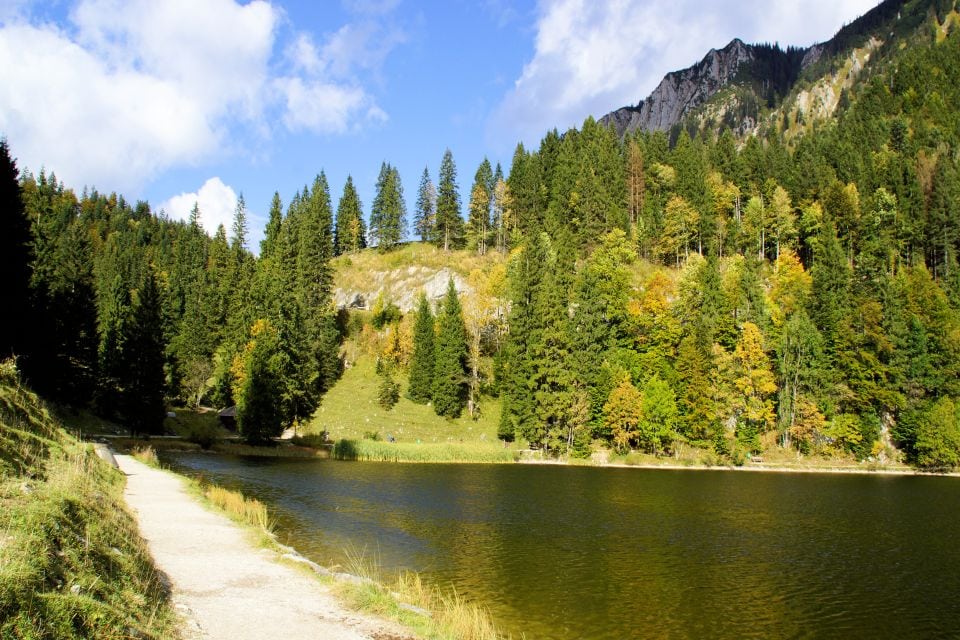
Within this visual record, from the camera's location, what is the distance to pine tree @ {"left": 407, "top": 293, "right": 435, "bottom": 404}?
84688mm

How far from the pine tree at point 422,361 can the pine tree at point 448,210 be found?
3111cm

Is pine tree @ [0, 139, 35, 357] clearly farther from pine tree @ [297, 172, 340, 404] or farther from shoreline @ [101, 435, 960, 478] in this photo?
pine tree @ [297, 172, 340, 404]

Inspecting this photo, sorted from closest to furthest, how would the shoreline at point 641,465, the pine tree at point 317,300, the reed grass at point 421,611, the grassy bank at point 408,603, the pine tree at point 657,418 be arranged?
the reed grass at point 421,611 < the grassy bank at point 408,603 < the shoreline at point 641,465 < the pine tree at point 657,418 < the pine tree at point 317,300

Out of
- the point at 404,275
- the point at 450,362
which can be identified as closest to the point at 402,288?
the point at 404,275

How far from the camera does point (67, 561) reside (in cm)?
999

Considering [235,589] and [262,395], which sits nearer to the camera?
[235,589]

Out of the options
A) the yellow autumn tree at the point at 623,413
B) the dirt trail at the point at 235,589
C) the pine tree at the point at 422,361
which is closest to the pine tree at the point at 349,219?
the pine tree at the point at 422,361

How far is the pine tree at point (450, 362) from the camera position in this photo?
3204 inches

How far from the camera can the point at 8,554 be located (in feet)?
27.9

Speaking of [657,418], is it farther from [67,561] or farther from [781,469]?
[67,561]

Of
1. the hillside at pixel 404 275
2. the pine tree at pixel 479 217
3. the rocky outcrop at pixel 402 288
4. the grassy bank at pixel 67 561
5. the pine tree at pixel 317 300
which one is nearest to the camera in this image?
the grassy bank at pixel 67 561

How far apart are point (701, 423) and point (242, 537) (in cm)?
6007

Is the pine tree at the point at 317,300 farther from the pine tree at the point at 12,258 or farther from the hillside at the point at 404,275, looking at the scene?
the pine tree at the point at 12,258

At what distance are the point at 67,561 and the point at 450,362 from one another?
2897 inches
